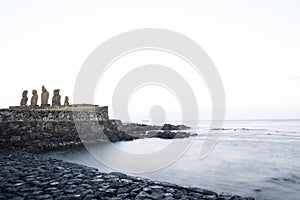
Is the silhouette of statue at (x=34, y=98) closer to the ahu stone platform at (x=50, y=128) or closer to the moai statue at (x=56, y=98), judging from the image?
the ahu stone platform at (x=50, y=128)

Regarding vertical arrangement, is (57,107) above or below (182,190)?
above

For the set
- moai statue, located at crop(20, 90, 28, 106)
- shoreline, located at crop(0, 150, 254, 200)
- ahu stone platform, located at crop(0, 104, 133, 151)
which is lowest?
shoreline, located at crop(0, 150, 254, 200)

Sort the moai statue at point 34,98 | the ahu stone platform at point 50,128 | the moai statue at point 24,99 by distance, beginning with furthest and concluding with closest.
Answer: the moai statue at point 34,98
the moai statue at point 24,99
the ahu stone platform at point 50,128

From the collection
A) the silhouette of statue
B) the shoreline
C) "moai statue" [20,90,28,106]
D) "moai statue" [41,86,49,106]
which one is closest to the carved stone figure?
"moai statue" [41,86,49,106]

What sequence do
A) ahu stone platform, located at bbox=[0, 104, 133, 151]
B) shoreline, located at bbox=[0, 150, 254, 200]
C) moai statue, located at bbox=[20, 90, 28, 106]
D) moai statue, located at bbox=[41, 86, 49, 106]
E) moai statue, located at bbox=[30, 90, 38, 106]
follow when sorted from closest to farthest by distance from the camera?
shoreline, located at bbox=[0, 150, 254, 200] < ahu stone platform, located at bbox=[0, 104, 133, 151] < moai statue, located at bbox=[20, 90, 28, 106] < moai statue, located at bbox=[30, 90, 38, 106] < moai statue, located at bbox=[41, 86, 49, 106]

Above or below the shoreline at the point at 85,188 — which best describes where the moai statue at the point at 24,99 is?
above

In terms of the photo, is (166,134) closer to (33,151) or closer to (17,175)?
(33,151)

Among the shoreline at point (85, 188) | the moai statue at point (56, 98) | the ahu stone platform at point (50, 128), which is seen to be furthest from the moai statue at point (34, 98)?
the shoreline at point (85, 188)

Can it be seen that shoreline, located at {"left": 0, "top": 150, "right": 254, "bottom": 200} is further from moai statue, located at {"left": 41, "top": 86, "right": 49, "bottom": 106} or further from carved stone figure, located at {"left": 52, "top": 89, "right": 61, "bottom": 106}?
carved stone figure, located at {"left": 52, "top": 89, "right": 61, "bottom": 106}

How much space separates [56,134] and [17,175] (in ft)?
41.4

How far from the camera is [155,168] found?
12.5m

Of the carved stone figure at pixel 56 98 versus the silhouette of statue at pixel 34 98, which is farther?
the carved stone figure at pixel 56 98

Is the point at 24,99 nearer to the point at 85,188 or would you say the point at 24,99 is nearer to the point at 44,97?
the point at 44,97

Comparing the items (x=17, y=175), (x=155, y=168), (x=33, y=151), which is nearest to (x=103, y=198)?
(x=17, y=175)
